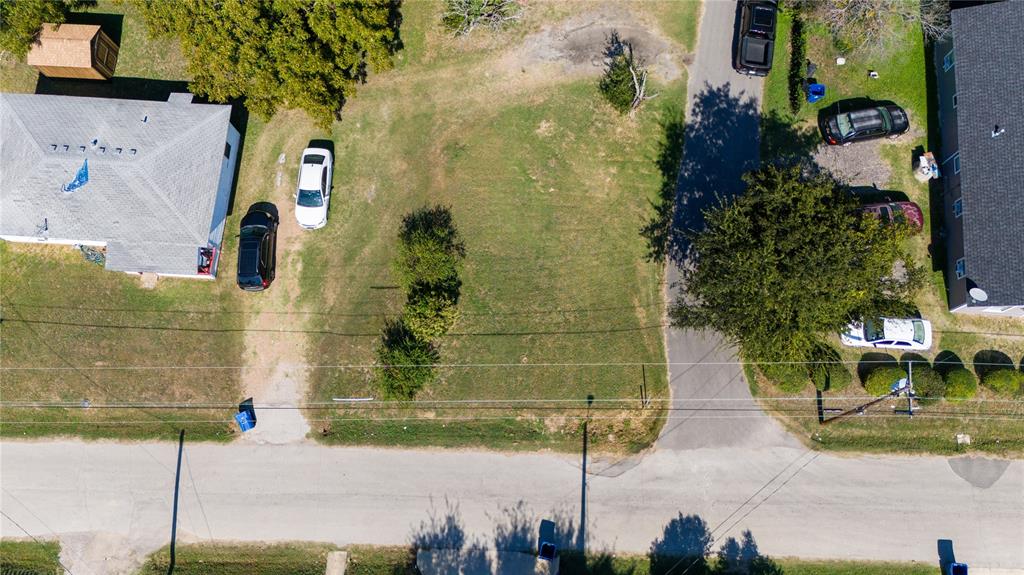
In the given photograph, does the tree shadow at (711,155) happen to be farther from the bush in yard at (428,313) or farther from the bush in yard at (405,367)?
the bush in yard at (405,367)

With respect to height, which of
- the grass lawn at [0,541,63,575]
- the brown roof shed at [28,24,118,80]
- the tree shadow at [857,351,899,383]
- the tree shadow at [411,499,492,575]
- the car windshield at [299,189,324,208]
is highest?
the brown roof shed at [28,24,118,80]

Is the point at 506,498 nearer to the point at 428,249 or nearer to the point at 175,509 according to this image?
the point at 428,249

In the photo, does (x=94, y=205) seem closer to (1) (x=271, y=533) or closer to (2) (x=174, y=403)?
(2) (x=174, y=403)

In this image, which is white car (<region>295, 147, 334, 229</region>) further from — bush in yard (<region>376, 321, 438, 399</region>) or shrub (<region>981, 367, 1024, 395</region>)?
shrub (<region>981, 367, 1024, 395</region>)

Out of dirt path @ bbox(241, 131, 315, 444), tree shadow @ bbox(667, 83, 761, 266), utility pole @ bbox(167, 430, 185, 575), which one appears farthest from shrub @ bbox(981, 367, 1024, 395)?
utility pole @ bbox(167, 430, 185, 575)

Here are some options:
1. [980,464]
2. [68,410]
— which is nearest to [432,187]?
[68,410]

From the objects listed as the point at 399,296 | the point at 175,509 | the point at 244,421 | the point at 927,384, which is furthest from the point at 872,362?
the point at 175,509

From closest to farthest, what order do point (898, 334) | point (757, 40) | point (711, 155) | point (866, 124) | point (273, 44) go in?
1. point (273, 44)
2. point (898, 334)
3. point (866, 124)
4. point (757, 40)
5. point (711, 155)
